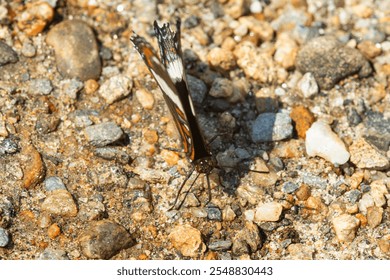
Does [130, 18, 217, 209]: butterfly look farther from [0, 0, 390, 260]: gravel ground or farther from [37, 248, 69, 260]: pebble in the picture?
[37, 248, 69, 260]: pebble

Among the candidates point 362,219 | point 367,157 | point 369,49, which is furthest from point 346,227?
point 369,49

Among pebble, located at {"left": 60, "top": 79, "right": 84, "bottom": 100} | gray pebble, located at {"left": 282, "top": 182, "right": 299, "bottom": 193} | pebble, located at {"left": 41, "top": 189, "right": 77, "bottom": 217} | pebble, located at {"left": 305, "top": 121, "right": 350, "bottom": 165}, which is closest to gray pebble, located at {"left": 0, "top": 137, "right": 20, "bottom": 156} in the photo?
pebble, located at {"left": 41, "top": 189, "right": 77, "bottom": 217}

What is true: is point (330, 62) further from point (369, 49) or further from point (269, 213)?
point (269, 213)

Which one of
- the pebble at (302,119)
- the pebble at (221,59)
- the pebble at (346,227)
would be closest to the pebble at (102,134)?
the pebble at (221,59)

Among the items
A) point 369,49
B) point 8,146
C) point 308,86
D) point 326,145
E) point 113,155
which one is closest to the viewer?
point 8,146

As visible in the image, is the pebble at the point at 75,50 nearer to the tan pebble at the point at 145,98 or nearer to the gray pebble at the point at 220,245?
the tan pebble at the point at 145,98

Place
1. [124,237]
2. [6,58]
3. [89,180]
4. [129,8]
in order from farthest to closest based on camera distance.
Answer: [129,8] < [6,58] < [89,180] < [124,237]
